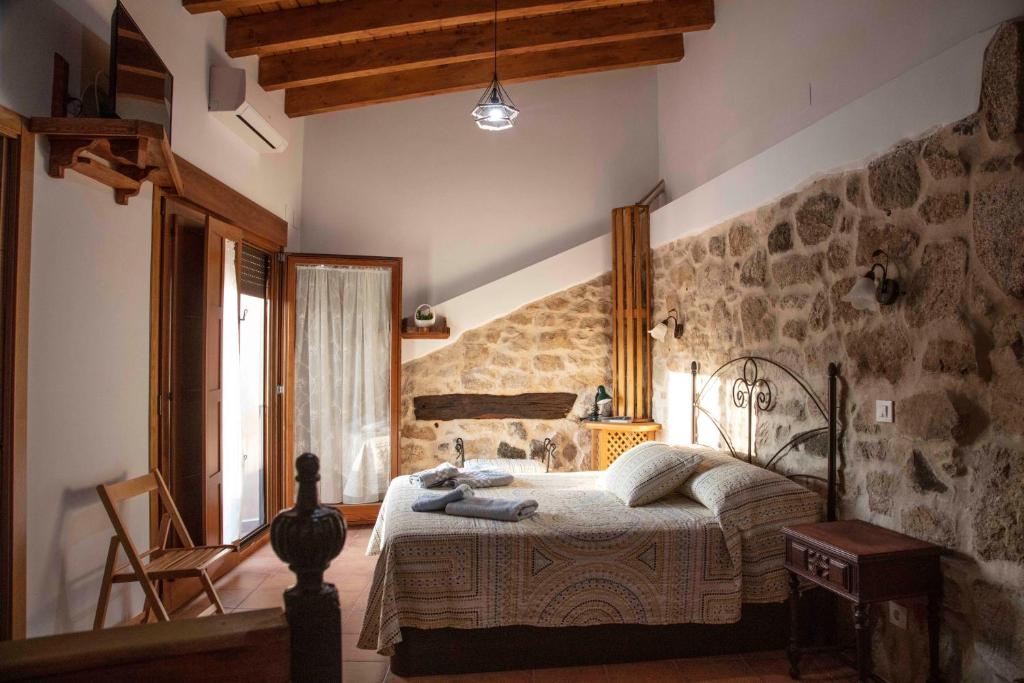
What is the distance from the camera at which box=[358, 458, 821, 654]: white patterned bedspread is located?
2926mm

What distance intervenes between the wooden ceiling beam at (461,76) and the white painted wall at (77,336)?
1754mm

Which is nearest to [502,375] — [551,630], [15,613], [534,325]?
[534,325]

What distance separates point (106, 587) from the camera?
2.82 meters

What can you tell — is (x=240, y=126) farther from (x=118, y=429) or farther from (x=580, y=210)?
(x=580, y=210)

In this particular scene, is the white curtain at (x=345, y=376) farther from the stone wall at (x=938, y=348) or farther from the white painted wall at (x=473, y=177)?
the stone wall at (x=938, y=348)

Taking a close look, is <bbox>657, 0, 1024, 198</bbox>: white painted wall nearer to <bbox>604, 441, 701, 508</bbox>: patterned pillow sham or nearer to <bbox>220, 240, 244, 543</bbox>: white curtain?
A: <bbox>604, 441, 701, 508</bbox>: patterned pillow sham

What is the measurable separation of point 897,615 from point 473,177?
15.1 feet

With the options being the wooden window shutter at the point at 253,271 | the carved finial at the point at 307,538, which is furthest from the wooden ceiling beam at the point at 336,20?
the carved finial at the point at 307,538

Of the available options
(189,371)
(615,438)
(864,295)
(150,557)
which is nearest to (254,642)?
(150,557)

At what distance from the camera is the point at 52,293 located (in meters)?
2.65

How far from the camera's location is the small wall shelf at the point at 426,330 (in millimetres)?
5645

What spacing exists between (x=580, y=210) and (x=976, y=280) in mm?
3959

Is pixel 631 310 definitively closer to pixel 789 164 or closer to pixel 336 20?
pixel 789 164

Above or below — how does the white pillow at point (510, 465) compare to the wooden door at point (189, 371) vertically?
below
